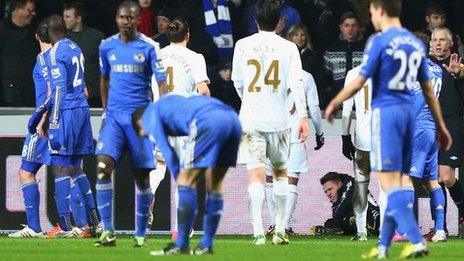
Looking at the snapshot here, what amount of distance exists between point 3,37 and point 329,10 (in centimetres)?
443

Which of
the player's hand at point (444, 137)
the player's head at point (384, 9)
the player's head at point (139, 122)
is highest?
the player's head at point (384, 9)

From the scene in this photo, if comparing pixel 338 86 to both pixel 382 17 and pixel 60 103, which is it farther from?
pixel 382 17

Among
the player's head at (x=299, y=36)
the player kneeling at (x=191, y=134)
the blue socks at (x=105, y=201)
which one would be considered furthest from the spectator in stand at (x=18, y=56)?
the player kneeling at (x=191, y=134)

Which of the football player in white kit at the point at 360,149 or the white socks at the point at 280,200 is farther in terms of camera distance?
the football player in white kit at the point at 360,149

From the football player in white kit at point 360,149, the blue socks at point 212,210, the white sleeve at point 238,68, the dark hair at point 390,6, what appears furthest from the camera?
the football player in white kit at point 360,149

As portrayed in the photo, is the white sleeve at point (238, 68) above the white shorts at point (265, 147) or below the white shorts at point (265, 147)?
above

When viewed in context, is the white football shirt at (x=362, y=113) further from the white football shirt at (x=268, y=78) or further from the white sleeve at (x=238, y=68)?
the white sleeve at (x=238, y=68)

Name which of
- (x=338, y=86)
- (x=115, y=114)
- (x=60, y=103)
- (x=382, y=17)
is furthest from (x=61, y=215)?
(x=382, y=17)

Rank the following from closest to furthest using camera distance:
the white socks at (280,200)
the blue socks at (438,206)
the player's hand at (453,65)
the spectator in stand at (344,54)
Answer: the white socks at (280,200) → the blue socks at (438,206) → the player's hand at (453,65) → the spectator in stand at (344,54)

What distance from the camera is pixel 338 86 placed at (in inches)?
787

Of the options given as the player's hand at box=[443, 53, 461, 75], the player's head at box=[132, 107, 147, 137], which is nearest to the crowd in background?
the player's hand at box=[443, 53, 461, 75]

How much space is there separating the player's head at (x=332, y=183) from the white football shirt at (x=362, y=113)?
1.67 m

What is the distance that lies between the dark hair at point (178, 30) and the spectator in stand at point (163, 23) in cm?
270

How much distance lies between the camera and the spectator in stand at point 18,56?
789 inches
